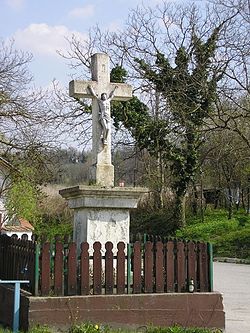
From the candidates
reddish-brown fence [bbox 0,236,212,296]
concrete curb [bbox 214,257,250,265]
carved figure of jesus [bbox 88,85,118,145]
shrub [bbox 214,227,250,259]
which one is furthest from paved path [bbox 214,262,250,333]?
carved figure of jesus [bbox 88,85,118,145]

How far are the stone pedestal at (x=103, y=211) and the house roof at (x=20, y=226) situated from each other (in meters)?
19.4

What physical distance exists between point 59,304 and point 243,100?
21.3 meters

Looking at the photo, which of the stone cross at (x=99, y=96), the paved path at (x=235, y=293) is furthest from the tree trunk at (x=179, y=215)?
the stone cross at (x=99, y=96)

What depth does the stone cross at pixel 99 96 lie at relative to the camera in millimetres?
10258

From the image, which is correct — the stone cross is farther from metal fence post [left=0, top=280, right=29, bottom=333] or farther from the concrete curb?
the concrete curb

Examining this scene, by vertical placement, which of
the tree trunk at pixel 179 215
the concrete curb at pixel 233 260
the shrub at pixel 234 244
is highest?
the tree trunk at pixel 179 215

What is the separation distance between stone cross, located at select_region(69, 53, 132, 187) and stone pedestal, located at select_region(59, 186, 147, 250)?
34 centimetres

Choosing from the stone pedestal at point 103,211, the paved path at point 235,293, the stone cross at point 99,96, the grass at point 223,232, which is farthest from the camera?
the grass at point 223,232

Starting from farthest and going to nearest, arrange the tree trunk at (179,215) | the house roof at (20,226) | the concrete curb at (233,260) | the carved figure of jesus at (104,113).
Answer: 1. the tree trunk at (179,215)
2. the house roof at (20,226)
3. the concrete curb at (233,260)
4. the carved figure of jesus at (104,113)

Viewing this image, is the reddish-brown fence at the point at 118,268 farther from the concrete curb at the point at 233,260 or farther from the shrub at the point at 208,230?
the shrub at the point at 208,230

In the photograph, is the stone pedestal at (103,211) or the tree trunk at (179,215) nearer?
the stone pedestal at (103,211)

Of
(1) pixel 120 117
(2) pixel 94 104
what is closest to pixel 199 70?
(1) pixel 120 117

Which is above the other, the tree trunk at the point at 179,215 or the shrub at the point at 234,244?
the tree trunk at the point at 179,215

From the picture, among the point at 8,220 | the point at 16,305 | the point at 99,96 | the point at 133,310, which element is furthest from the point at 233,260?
the point at 16,305
